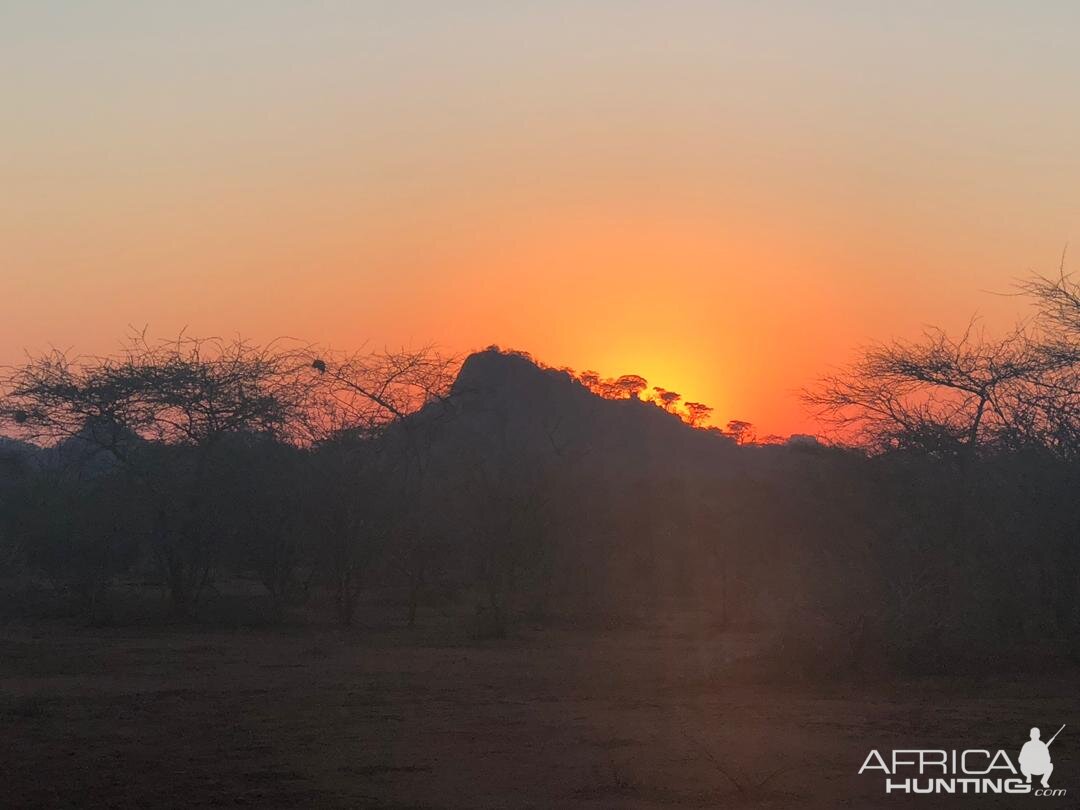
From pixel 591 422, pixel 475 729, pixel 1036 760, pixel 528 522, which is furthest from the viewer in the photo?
pixel 591 422

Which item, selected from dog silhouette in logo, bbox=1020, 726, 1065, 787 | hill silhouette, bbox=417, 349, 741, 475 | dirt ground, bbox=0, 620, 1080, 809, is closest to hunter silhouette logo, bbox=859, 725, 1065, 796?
dog silhouette in logo, bbox=1020, 726, 1065, 787

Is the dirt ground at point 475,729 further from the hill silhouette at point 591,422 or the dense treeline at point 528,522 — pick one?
the hill silhouette at point 591,422

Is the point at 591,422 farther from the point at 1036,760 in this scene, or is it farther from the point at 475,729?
the point at 1036,760

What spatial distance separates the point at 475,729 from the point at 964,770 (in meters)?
4.66

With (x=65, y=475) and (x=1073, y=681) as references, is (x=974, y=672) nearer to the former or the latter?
(x=1073, y=681)

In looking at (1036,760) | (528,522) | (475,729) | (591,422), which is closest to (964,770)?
(1036,760)

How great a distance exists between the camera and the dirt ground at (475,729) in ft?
29.2

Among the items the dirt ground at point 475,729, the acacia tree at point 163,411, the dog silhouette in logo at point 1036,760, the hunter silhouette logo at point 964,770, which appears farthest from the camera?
the acacia tree at point 163,411

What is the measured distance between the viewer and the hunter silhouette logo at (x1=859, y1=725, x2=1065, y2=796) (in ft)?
30.0

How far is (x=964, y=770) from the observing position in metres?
9.70

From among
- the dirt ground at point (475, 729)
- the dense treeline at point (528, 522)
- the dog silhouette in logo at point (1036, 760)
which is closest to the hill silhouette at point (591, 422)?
the dense treeline at point (528, 522)

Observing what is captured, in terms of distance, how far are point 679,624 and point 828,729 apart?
1328cm

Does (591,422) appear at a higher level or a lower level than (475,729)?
higher

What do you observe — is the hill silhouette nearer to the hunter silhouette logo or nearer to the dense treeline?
the dense treeline
